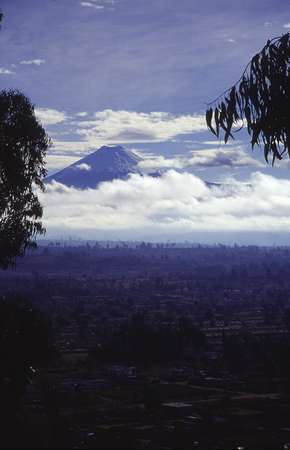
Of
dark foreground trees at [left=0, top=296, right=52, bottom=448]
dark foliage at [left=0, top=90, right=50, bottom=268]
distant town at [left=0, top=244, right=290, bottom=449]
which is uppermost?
dark foliage at [left=0, top=90, right=50, bottom=268]

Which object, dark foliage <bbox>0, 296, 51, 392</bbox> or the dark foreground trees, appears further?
dark foliage <bbox>0, 296, 51, 392</bbox>

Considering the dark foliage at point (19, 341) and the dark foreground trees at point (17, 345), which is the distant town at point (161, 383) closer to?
the dark foreground trees at point (17, 345)

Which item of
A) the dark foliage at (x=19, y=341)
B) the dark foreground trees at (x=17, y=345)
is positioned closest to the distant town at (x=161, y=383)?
the dark foreground trees at (x=17, y=345)

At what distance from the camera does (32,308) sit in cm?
1988

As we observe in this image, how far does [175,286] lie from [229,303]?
133 ft

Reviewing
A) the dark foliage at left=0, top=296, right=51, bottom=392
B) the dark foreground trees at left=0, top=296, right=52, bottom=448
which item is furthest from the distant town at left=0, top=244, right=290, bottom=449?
the dark foliage at left=0, top=296, right=51, bottom=392

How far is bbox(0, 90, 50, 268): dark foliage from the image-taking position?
715 inches

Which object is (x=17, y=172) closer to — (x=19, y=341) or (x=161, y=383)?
(x=19, y=341)

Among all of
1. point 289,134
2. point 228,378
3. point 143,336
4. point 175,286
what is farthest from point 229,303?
point 289,134

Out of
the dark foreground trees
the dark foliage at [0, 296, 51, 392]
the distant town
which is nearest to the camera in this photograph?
the dark foreground trees

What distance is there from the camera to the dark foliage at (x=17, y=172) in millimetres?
18172

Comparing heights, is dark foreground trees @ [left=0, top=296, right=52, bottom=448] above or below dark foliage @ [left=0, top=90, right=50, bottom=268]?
below

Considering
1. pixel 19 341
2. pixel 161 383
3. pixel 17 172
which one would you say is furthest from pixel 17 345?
pixel 161 383

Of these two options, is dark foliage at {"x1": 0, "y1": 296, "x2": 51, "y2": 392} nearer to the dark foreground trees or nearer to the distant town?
the dark foreground trees
